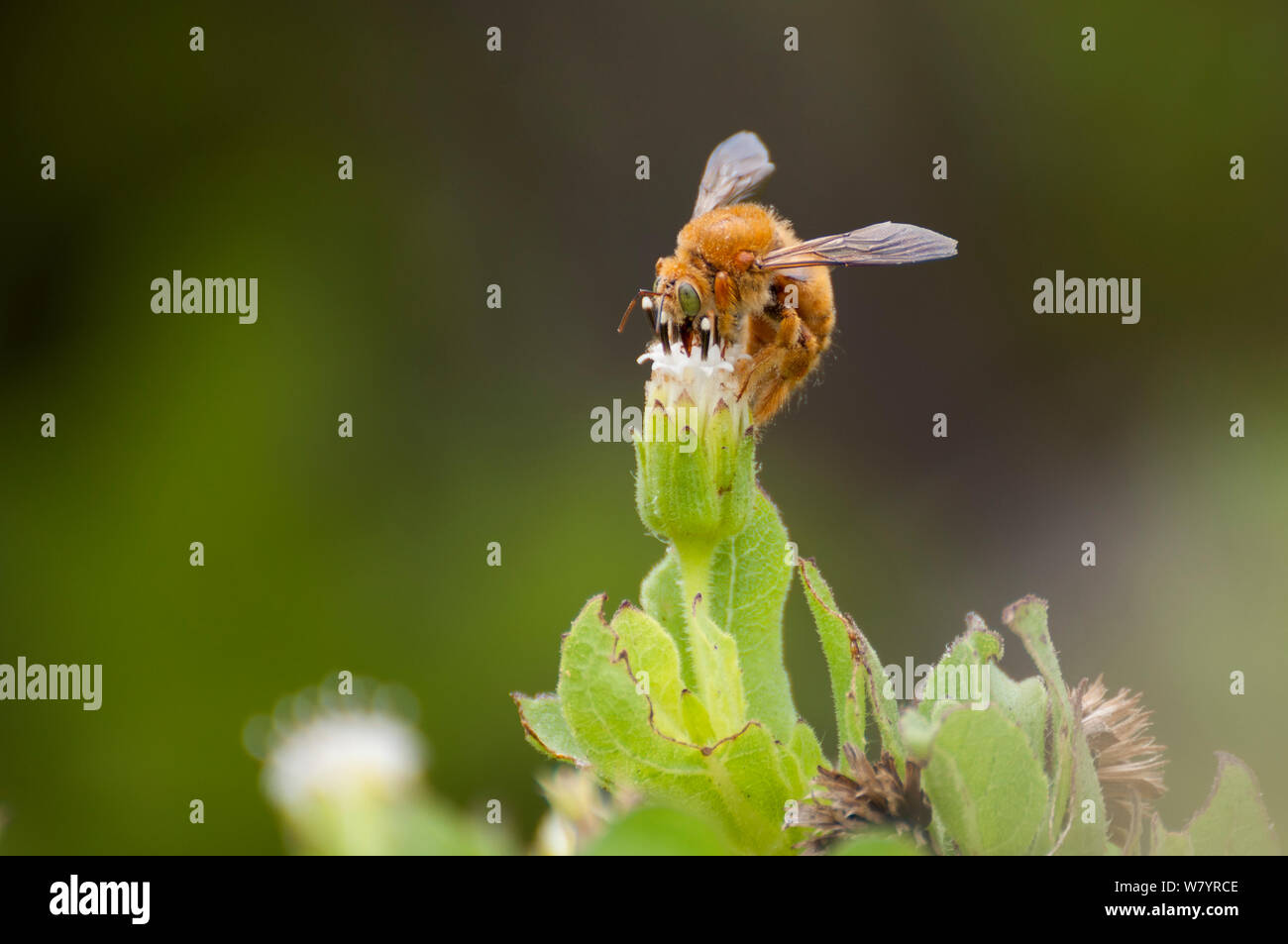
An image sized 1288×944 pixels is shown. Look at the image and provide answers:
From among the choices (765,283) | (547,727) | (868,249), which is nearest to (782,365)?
(765,283)

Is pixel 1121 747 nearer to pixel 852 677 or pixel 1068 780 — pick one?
pixel 1068 780

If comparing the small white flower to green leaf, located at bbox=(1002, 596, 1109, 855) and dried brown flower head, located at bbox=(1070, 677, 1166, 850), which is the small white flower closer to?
green leaf, located at bbox=(1002, 596, 1109, 855)

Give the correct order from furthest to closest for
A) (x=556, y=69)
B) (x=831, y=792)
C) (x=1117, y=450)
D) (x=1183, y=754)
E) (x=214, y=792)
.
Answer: (x=556, y=69)
(x=1117, y=450)
(x=1183, y=754)
(x=214, y=792)
(x=831, y=792)

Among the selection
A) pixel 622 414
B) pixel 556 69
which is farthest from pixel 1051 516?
pixel 556 69

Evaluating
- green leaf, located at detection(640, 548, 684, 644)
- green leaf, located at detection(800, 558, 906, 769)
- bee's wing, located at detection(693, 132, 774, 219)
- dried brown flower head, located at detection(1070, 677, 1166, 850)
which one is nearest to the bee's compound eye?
green leaf, located at detection(640, 548, 684, 644)

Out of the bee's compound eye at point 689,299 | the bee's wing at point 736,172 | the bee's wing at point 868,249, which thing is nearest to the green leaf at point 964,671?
the bee's compound eye at point 689,299

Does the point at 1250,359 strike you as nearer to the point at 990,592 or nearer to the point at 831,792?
the point at 990,592

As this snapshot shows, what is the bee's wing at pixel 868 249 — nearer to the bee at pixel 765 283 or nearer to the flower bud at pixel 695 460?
the bee at pixel 765 283
